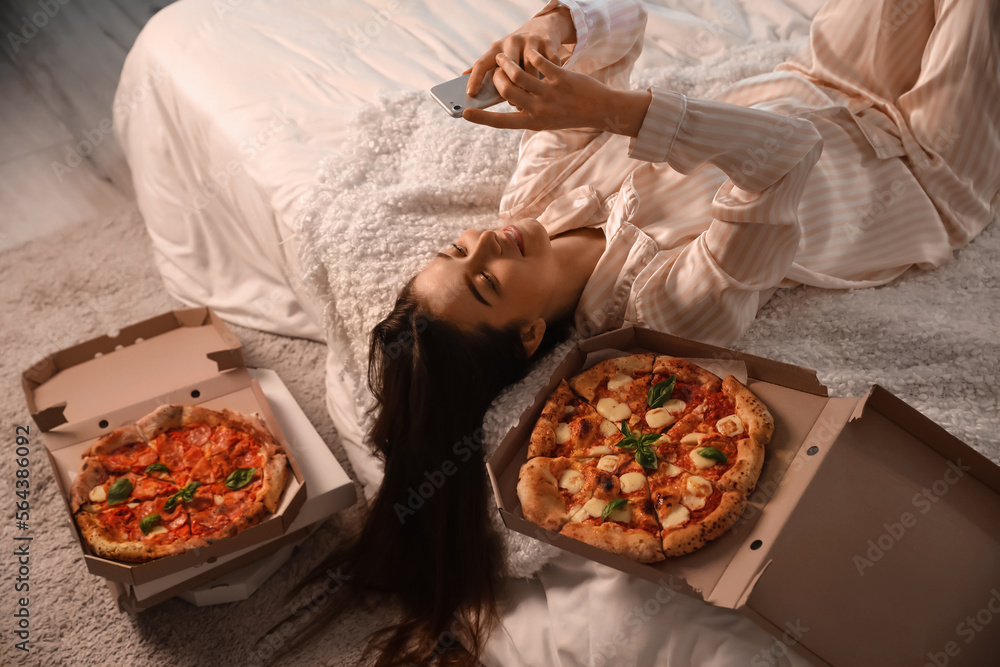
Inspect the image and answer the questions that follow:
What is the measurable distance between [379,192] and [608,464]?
2.74 ft

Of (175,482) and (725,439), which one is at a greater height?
(725,439)

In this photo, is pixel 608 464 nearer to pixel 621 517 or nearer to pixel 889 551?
pixel 621 517

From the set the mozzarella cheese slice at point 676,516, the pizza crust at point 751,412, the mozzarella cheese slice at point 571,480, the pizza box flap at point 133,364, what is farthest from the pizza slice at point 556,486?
the pizza box flap at point 133,364

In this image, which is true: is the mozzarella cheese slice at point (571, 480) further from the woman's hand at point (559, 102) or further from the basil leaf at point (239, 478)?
the basil leaf at point (239, 478)

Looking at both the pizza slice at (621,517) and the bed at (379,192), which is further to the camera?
the bed at (379,192)

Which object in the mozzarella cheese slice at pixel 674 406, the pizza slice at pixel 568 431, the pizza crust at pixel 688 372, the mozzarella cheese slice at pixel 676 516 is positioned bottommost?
the pizza slice at pixel 568 431

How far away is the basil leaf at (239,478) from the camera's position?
1418 mm

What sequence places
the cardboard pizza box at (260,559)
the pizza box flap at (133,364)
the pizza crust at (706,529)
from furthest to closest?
the pizza box flap at (133,364) → the cardboard pizza box at (260,559) → the pizza crust at (706,529)

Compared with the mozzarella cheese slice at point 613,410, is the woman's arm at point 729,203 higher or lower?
higher

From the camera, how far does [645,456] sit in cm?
111

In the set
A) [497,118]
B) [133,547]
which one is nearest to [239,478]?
[133,547]

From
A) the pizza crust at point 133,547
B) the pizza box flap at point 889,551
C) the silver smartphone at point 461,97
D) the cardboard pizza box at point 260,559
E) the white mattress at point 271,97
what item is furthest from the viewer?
the white mattress at point 271,97

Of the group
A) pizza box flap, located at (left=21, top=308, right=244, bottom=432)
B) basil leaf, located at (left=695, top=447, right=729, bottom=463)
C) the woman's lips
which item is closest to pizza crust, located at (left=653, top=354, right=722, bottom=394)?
basil leaf, located at (left=695, top=447, right=729, bottom=463)

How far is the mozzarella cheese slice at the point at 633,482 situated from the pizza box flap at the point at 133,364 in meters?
0.95
